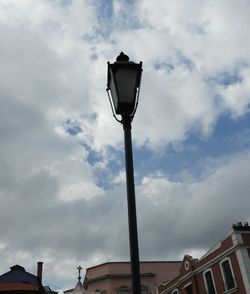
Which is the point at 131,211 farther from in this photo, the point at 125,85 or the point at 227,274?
the point at 227,274

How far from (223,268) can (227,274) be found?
1.54 feet

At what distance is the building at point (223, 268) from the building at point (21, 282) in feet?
46.1

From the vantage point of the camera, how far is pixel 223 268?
84.2ft

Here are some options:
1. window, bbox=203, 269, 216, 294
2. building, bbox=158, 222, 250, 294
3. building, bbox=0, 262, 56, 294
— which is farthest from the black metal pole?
building, bbox=0, 262, 56, 294

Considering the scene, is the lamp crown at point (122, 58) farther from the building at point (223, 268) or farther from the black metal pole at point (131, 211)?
the building at point (223, 268)

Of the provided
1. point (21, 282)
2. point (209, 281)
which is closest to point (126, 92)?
point (209, 281)

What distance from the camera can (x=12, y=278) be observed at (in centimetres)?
3825

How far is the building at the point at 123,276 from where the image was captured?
131 ft

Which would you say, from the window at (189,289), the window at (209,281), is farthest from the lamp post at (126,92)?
the window at (189,289)

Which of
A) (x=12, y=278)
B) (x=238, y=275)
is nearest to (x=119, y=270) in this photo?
(x=12, y=278)

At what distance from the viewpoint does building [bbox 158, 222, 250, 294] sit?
2339 cm

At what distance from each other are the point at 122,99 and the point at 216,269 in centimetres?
2491

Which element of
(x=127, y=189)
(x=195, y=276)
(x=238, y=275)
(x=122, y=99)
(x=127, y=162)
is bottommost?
(x=127, y=189)

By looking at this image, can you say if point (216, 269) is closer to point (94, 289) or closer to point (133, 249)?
point (94, 289)
